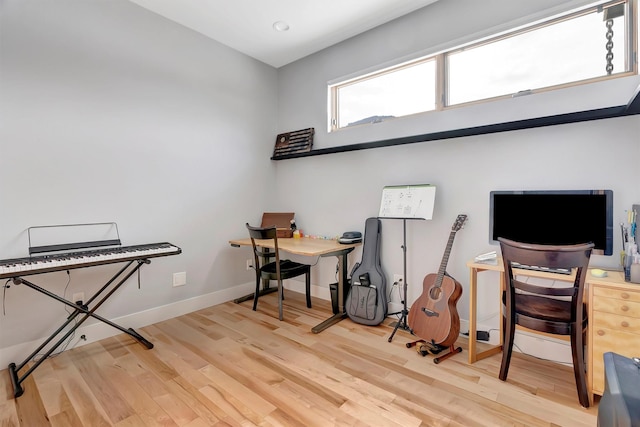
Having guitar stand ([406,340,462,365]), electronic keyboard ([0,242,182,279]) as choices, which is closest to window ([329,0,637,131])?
guitar stand ([406,340,462,365])

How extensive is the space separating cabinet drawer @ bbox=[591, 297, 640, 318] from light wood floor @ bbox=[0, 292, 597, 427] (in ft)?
1.84

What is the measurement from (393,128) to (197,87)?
2071mm

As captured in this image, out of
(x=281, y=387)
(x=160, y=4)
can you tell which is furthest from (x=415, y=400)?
(x=160, y=4)

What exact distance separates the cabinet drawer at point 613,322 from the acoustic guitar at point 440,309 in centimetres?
76

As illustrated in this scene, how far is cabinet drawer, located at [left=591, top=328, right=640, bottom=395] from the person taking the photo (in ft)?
5.15

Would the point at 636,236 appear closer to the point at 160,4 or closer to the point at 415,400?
the point at 415,400

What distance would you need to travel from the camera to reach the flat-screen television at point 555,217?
1871 mm

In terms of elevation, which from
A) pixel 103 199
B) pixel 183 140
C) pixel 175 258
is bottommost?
pixel 175 258

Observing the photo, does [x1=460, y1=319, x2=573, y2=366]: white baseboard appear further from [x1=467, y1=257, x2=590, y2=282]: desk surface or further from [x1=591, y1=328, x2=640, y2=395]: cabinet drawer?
[x1=467, y1=257, x2=590, y2=282]: desk surface

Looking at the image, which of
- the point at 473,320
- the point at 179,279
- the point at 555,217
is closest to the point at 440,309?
the point at 473,320

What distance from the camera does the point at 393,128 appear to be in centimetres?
291

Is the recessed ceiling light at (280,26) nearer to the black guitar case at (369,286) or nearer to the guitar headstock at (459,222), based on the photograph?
the black guitar case at (369,286)

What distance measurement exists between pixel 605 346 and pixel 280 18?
347 cm

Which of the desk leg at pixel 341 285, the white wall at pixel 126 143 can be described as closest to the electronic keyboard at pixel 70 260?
the white wall at pixel 126 143
